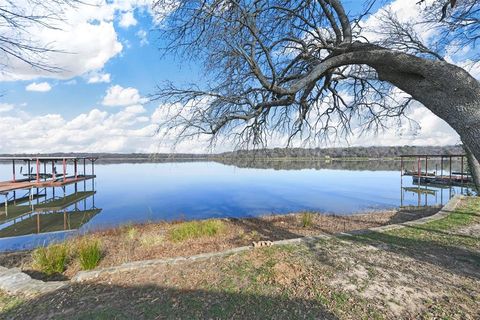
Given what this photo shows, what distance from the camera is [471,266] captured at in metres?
3.79

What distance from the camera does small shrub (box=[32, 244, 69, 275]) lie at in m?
5.44

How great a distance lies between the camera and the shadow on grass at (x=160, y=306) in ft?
9.00

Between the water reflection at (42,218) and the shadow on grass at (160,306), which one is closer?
the shadow on grass at (160,306)

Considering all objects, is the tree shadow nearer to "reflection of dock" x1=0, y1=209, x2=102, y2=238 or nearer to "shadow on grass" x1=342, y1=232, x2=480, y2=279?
"shadow on grass" x1=342, y1=232, x2=480, y2=279

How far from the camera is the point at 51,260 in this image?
5.52 meters

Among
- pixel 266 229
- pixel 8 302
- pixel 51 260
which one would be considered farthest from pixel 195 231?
pixel 8 302

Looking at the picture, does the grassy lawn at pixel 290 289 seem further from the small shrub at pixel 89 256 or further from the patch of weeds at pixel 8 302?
the small shrub at pixel 89 256

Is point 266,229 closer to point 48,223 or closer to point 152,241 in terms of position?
point 152,241

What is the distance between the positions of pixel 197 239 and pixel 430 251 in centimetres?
548

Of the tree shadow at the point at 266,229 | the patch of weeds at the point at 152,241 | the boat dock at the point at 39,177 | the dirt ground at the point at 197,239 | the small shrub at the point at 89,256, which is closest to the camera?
the small shrub at the point at 89,256

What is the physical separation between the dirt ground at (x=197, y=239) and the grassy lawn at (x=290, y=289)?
7.96 ft

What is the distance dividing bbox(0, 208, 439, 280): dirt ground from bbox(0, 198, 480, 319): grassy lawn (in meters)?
2.42

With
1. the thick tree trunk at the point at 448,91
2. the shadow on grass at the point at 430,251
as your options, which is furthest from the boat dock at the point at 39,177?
the thick tree trunk at the point at 448,91

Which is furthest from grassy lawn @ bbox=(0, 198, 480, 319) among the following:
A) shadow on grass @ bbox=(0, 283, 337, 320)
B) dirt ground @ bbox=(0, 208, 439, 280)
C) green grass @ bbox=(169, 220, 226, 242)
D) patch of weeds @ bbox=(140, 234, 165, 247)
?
green grass @ bbox=(169, 220, 226, 242)
